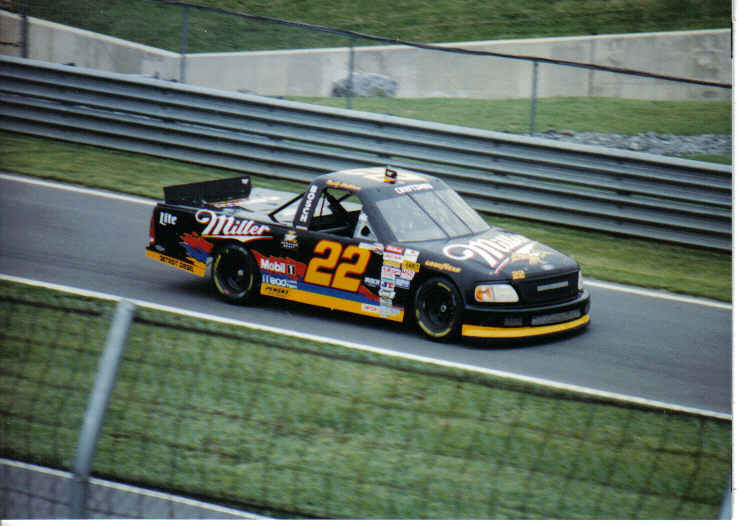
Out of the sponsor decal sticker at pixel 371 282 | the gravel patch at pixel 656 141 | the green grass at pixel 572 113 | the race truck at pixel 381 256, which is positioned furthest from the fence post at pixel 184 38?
the sponsor decal sticker at pixel 371 282

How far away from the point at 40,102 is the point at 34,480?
32.6ft

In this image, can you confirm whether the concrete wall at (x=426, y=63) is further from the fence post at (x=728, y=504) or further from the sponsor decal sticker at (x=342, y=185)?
the fence post at (x=728, y=504)

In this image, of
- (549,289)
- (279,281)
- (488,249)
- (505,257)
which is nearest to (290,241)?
(279,281)

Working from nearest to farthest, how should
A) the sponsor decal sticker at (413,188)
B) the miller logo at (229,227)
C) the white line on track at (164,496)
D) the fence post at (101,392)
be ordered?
the fence post at (101,392)
the white line on track at (164,496)
the sponsor decal sticker at (413,188)
the miller logo at (229,227)

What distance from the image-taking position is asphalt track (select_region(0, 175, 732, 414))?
290 inches

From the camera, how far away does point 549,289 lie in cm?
775

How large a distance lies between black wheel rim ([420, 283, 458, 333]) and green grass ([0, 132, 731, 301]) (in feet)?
9.13

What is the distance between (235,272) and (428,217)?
193cm

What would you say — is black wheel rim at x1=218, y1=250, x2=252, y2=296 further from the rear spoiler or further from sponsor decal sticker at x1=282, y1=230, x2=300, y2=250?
the rear spoiler

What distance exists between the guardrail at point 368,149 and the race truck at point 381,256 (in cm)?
306

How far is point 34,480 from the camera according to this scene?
172 inches

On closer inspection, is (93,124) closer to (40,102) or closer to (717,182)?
(40,102)

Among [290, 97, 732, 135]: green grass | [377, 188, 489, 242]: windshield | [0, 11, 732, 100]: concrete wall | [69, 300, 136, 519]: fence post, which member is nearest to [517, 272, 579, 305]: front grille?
[377, 188, 489, 242]: windshield

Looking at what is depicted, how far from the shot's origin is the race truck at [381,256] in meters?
7.65
